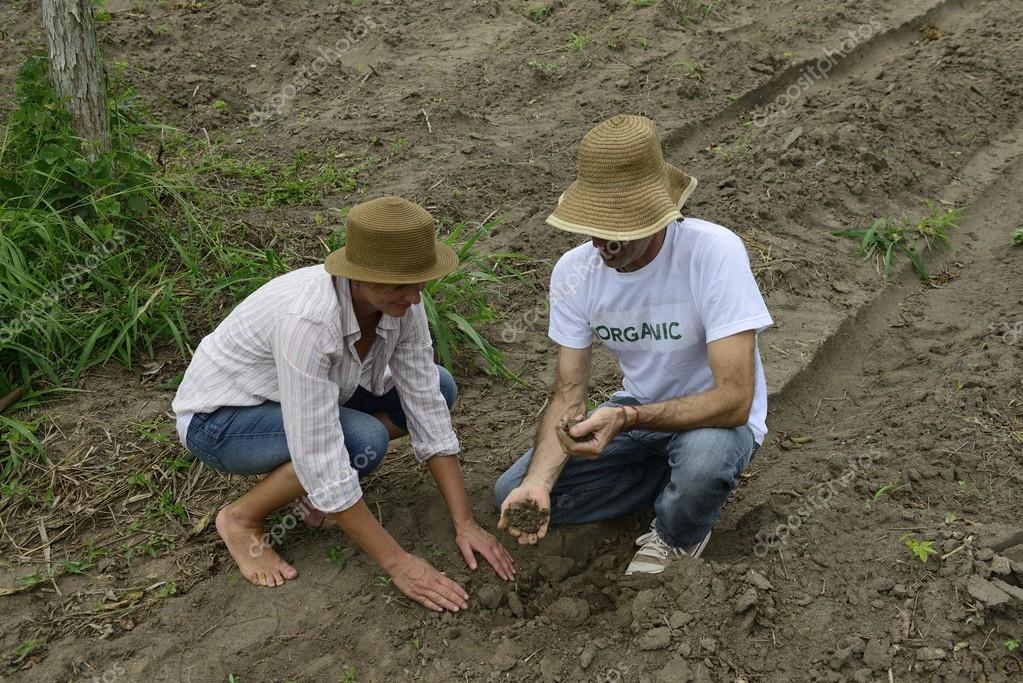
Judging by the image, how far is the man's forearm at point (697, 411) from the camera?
103 inches

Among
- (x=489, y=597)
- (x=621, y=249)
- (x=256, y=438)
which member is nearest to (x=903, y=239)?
(x=621, y=249)

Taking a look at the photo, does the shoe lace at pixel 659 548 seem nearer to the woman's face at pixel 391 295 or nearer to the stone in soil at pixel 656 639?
the stone in soil at pixel 656 639

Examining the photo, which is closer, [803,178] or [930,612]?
[930,612]

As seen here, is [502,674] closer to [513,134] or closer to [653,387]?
[653,387]

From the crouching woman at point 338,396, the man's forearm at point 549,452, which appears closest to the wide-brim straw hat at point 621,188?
the crouching woman at point 338,396

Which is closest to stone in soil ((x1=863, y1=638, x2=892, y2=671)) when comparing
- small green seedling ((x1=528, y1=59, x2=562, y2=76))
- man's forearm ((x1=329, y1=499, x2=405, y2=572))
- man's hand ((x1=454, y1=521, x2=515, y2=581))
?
man's hand ((x1=454, y1=521, x2=515, y2=581))

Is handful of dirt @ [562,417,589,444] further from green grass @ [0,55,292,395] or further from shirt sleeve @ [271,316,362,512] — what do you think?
green grass @ [0,55,292,395]

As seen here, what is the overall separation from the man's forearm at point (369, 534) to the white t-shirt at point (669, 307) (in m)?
0.75

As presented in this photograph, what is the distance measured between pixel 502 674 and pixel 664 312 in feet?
3.51

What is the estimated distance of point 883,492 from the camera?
3080 mm

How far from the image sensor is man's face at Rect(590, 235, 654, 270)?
2.56m

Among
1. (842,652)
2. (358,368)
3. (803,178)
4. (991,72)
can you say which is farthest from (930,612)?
(991,72)

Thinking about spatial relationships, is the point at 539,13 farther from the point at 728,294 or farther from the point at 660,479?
the point at 728,294

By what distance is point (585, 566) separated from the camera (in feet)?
10.2
